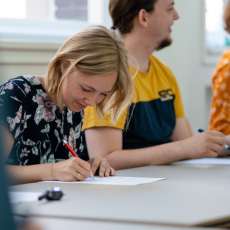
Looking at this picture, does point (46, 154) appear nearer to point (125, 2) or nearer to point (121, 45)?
point (121, 45)

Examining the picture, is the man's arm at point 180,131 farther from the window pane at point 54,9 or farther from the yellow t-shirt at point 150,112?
the window pane at point 54,9

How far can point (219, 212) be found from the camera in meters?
0.67

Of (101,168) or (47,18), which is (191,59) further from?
(101,168)

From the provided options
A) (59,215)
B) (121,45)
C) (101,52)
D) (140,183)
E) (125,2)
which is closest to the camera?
(59,215)

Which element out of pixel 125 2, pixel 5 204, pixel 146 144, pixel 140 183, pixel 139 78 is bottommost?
pixel 146 144

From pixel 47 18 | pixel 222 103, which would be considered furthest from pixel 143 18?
pixel 47 18

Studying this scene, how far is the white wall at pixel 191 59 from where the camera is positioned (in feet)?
8.45

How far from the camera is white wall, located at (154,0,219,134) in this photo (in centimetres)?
257

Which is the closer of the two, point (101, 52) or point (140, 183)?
point (140, 183)

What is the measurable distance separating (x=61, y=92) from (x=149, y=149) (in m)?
0.42

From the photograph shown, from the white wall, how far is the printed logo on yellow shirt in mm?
Result: 785

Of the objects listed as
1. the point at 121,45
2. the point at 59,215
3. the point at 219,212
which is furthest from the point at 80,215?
the point at 121,45

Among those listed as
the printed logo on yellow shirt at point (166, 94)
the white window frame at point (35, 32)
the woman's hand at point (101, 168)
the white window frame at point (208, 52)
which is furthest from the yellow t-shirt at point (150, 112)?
the white window frame at point (208, 52)

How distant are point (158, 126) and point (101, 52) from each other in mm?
574
